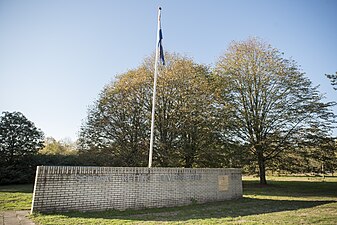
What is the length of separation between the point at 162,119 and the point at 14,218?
15384 mm

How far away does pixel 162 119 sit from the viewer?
2152 cm

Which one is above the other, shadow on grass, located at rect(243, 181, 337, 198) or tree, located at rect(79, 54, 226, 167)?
tree, located at rect(79, 54, 226, 167)

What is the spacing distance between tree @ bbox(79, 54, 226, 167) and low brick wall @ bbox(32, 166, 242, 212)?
871 cm

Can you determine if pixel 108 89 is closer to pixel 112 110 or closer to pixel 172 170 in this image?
pixel 112 110

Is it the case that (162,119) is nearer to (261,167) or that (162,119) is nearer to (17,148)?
(261,167)

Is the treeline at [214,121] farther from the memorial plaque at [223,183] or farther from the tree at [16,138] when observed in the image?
the memorial plaque at [223,183]

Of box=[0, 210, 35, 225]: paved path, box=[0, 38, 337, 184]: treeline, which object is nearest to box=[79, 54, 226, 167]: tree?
box=[0, 38, 337, 184]: treeline

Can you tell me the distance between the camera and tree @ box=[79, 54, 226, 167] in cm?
2084

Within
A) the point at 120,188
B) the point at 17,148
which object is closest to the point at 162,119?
the point at 120,188

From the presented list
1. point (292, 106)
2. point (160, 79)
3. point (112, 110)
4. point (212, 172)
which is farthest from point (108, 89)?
point (292, 106)

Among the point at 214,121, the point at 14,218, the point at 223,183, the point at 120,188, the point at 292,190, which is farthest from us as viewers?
the point at 214,121

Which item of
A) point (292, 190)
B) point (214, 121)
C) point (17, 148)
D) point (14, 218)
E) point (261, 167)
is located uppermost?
point (214, 121)

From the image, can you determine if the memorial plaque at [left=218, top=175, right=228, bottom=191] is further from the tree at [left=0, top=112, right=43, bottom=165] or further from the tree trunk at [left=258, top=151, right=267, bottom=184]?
the tree at [left=0, top=112, right=43, bottom=165]

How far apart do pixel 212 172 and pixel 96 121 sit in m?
14.1
